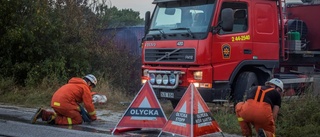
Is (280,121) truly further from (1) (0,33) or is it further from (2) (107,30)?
(2) (107,30)

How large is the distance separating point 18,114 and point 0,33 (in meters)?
7.02

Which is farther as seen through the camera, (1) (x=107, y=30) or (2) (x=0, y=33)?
(1) (x=107, y=30)

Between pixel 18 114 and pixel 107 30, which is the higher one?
pixel 107 30

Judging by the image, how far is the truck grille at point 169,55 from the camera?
44.0ft

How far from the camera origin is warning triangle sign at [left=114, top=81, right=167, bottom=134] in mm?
10906

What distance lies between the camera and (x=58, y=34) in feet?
67.9

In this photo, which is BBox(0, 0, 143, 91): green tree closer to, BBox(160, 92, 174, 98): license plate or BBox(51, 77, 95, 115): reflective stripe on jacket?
BBox(160, 92, 174, 98): license plate

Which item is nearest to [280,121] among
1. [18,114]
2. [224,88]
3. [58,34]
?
[224,88]

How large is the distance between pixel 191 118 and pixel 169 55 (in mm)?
4226

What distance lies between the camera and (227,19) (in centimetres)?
1309

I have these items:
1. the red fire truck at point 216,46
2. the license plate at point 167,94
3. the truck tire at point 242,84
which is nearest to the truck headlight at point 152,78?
the red fire truck at point 216,46

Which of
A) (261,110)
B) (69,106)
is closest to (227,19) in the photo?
(261,110)

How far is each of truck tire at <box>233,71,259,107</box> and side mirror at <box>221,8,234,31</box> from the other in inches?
57.6

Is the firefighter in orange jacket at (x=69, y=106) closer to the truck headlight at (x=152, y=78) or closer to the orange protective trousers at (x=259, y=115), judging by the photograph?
the truck headlight at (x=152, y=78)
